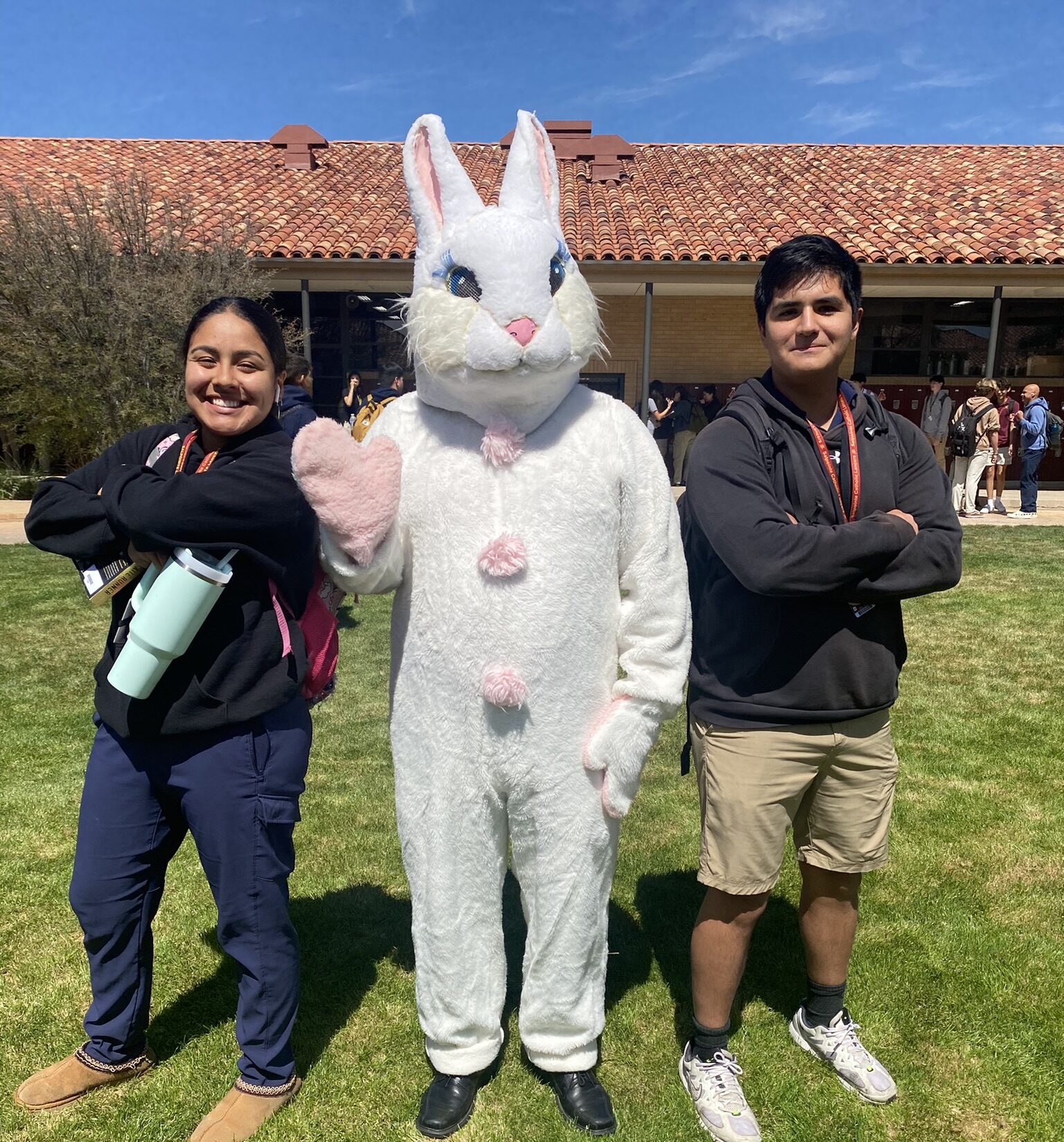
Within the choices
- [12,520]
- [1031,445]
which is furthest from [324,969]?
[1031,445]

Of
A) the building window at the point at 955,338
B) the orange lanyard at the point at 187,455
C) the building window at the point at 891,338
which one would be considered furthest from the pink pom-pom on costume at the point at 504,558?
the building window at the point at 891,338

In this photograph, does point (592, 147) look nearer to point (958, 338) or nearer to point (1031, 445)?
point (958, 338)

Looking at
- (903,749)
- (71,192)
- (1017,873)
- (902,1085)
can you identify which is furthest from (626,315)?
(902,1085)

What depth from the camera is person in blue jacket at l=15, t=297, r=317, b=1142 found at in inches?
72.7

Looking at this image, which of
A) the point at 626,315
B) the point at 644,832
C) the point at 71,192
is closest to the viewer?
the point at 644,832

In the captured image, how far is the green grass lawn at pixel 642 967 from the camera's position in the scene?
2.19 metres

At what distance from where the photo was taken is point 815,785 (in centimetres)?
216

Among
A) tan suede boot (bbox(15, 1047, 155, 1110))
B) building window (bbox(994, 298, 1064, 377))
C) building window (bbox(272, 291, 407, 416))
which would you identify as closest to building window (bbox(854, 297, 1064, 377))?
building window (bbox(994, 298, 1064, 377))

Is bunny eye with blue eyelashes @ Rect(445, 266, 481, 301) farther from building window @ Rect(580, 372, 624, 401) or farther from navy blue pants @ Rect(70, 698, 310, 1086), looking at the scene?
building window @ Rect(580, 372, 624, 401)

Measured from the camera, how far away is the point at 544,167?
2.07 meters

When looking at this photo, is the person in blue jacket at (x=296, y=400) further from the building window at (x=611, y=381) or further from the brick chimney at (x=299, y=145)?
the brick chimney at (x=299, y=145)

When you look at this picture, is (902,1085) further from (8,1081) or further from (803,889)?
(8,1081)

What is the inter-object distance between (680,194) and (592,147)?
104 inches

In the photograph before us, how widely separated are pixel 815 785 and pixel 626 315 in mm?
14651
